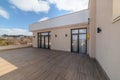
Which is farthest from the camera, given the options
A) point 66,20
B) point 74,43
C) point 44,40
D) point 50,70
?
point 44,40

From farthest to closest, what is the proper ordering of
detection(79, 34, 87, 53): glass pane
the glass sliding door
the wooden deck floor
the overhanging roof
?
the glass sliding door < detection(79, 34, 87, 53): glass pane < the overhanging roof < the wooden deck floor

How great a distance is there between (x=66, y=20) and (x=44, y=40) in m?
4.56

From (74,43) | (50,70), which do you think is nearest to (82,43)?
(74,43)

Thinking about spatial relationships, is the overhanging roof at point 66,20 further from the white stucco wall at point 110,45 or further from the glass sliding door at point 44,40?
the white stucco wall at point 110,45

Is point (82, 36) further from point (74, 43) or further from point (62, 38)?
point (62, 38)

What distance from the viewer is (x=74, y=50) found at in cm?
793

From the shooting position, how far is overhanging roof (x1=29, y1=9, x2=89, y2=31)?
698cm

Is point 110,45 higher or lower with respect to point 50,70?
A: higher

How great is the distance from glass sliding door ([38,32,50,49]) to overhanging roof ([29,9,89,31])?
3.16 ft

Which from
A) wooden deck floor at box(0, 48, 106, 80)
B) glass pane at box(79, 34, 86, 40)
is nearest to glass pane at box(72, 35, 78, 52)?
glass pane at box(79, 34, 86, 40)

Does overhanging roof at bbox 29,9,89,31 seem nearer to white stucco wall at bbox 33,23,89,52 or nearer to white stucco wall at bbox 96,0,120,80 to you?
white stucco wall at bbox 33,23,89,52

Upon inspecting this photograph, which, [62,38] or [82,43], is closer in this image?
[82,43]

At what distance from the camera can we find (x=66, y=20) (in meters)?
8.19

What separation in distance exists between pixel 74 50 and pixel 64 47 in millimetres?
1157
